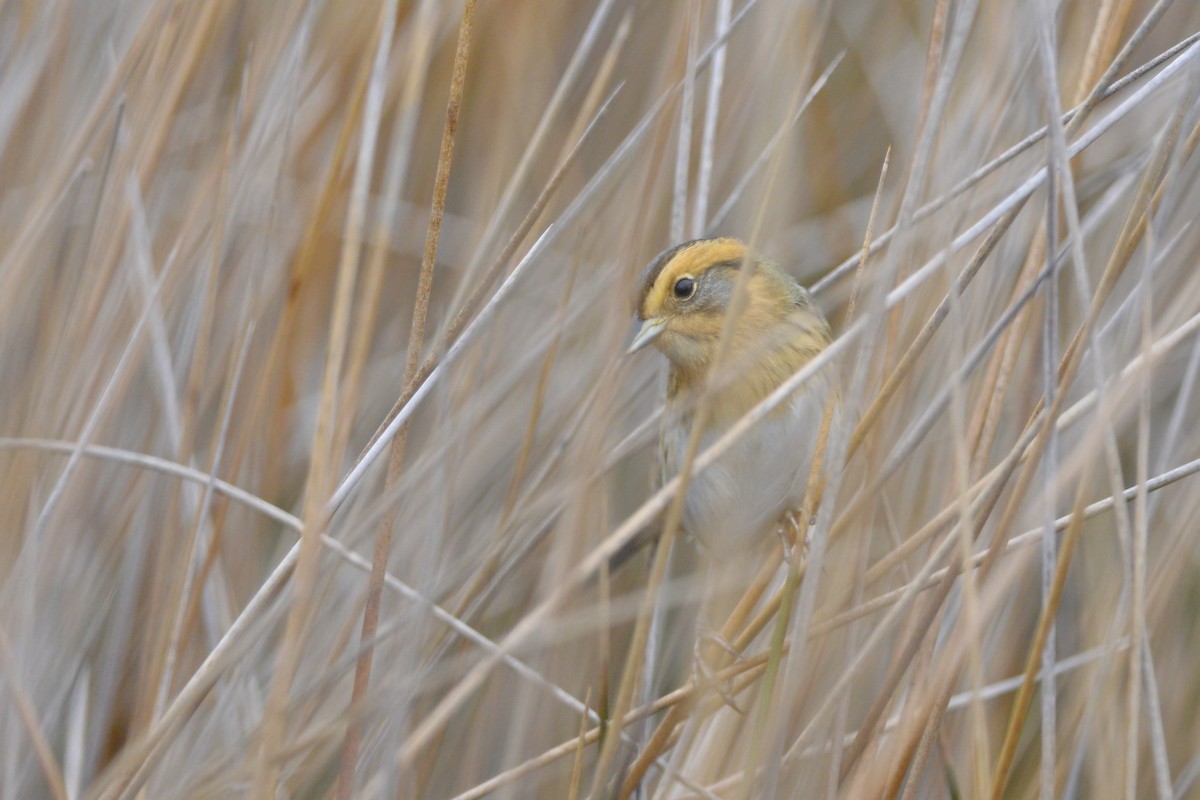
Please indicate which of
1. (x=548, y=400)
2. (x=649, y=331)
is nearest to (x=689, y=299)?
(x=649, y=331)

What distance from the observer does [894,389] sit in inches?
54.8

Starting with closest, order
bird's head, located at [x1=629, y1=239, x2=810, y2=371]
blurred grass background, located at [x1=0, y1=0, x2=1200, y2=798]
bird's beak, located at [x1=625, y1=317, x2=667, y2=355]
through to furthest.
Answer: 1. blurred grass background, located at [x1=0, y1=0, x2=1200, y2=798]
2. bird's beak, located at [x1=625, y1=317, x2=667, y2=355]
3. bird's head, located at [x1=629, y1=239, x2=810, y2=371]

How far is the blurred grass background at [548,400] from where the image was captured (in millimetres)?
1375

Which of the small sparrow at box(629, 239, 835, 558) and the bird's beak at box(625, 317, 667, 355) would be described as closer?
the bird's beak at box(625, 317, 667, 355)

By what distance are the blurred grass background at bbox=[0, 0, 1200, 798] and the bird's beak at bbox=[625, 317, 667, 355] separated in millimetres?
66

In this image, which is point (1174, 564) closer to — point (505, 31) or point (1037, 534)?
point (1037, 534)

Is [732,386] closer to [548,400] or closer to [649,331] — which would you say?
[649,331]

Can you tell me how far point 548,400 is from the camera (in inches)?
92.7

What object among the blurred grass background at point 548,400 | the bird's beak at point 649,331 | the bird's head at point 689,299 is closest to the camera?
the blurred grass background at point 548,400

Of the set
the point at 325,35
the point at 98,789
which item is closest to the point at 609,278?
the point at 325,35

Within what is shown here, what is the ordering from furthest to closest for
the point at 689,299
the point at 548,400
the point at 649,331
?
the point at 548,400 < the point at 689,299 < the point at 649,331

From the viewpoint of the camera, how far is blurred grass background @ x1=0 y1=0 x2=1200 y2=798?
1.38 metres

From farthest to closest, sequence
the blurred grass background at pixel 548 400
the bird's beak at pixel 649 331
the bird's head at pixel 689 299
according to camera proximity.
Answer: the bird's head at pixel 689 299 < the bird's beak at pixel 649 331 < the blurred grass background at pixel 548 400

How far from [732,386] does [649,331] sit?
0.67 feet
